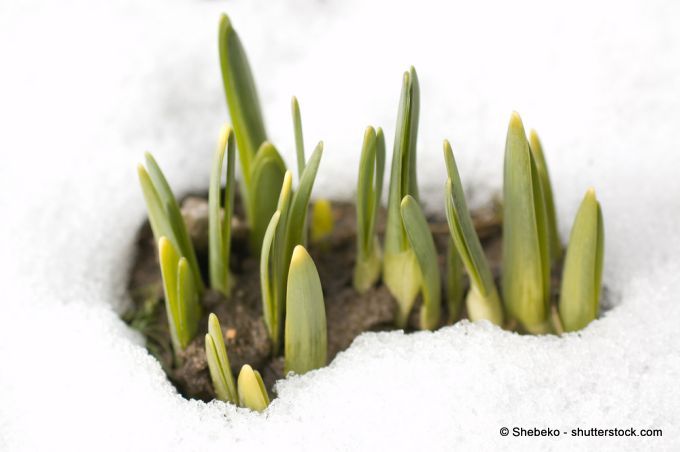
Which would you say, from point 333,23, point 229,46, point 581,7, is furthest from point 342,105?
point 581,7

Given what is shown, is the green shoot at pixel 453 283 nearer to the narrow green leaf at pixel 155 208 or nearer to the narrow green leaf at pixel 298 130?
the narrow green leaf at pixel 298 130

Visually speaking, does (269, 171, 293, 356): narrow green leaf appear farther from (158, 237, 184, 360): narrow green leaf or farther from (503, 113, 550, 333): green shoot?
(503, 113, 550, 333): green shoot

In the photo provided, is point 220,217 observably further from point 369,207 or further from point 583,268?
point 583,268

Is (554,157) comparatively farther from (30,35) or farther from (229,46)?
(30,35)

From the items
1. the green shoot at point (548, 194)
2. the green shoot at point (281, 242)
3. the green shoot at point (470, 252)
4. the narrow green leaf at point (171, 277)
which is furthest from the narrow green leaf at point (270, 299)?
the green shoot at point (548, 194)

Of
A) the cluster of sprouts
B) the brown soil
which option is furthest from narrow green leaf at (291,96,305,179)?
the brown soil

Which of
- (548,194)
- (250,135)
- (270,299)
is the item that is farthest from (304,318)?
(548,194)
